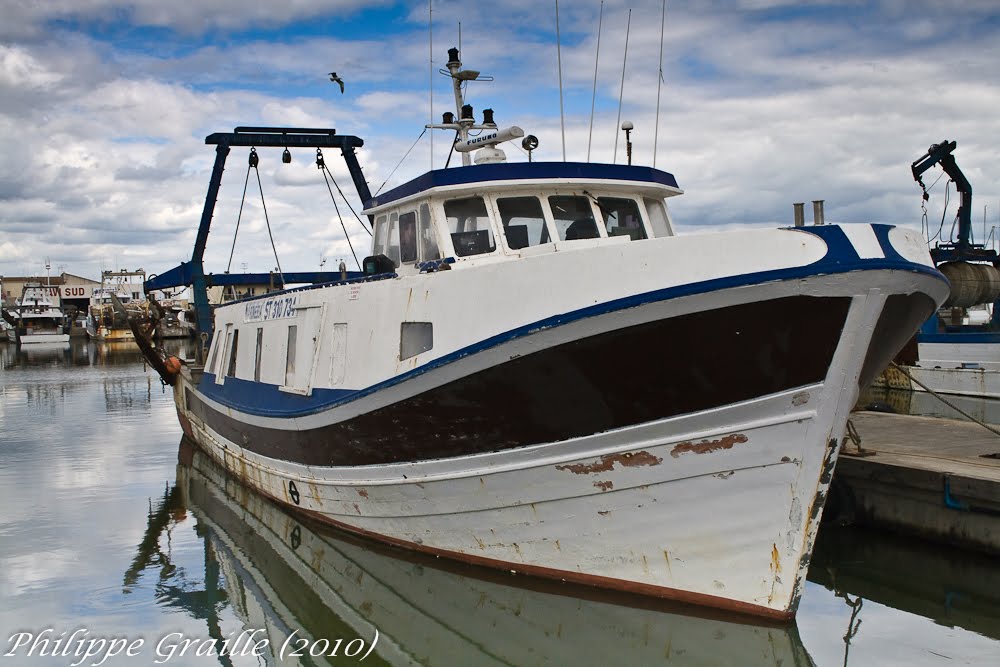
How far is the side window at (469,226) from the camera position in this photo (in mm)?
8773

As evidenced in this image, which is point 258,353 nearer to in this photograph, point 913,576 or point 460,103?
point 460,103

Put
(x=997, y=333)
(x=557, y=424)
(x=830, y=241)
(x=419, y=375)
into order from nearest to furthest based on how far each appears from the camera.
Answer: (x=830, y=241)
(x=557, y=424)
(x=419, y=375)
(x=997, y=333)

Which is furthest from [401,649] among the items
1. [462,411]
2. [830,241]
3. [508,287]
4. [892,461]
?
[892,461]

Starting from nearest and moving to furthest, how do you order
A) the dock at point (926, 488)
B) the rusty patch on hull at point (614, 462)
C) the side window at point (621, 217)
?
1. the rusty patch on hull at point (614, 462)
2. the dock at point (926, 488)
3. the side window at point (621, 217)

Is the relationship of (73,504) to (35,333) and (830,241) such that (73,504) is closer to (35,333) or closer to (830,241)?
(830,241)

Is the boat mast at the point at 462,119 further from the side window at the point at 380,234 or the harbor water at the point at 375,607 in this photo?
the harbor water at the point at 375,607

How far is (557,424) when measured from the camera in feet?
23.7

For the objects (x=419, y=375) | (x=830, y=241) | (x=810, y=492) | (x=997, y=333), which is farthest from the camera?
(x=997, y=333)

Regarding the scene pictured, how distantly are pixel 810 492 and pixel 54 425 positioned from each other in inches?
806

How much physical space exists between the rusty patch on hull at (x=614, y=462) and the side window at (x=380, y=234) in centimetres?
411

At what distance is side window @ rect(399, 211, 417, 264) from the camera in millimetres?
9352

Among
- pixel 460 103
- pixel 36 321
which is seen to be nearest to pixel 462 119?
pixel 460 103

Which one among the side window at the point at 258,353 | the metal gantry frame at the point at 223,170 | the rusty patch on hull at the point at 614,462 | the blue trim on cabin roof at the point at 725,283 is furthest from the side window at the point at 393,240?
the metal gantry frame at the point at 223,170

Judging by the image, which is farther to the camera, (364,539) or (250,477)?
(250,477)
